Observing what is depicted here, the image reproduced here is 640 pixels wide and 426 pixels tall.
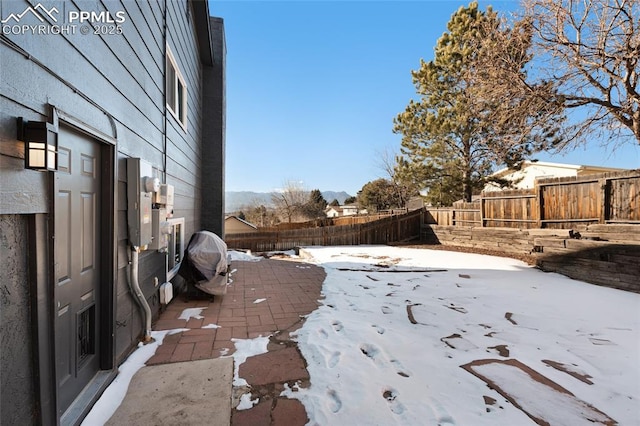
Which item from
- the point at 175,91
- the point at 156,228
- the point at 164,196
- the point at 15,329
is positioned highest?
the point at 175,91

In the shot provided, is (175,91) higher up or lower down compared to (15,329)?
higher up

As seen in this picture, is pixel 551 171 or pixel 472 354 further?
pixel 551 171

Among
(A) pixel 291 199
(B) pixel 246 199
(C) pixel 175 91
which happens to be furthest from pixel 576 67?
(B) pixel 246 199

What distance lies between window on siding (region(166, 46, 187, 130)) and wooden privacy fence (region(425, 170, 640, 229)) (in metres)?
9.29

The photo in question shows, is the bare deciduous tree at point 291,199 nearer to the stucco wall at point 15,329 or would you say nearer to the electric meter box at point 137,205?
the electric meter box at point 137,205

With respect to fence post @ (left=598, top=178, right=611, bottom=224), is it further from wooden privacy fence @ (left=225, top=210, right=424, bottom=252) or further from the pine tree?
wooden privacy fence @ (left=225, top=210, right=424, bottom=252)

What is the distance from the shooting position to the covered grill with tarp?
413 centimetres

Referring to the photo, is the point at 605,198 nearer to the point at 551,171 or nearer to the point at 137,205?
the point at 137,205

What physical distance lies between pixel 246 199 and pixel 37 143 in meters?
52.8

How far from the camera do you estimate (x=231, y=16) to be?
758 cm

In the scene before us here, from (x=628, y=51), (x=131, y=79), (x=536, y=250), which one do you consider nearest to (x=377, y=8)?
(x=628, y=51)

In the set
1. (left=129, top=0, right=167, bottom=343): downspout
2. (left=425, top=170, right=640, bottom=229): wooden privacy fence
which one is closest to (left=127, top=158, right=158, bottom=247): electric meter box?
(left=129, top=0, right=167, bottom=343): downspout

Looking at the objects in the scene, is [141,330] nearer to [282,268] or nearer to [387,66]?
[282,268]

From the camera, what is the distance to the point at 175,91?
457 cm
